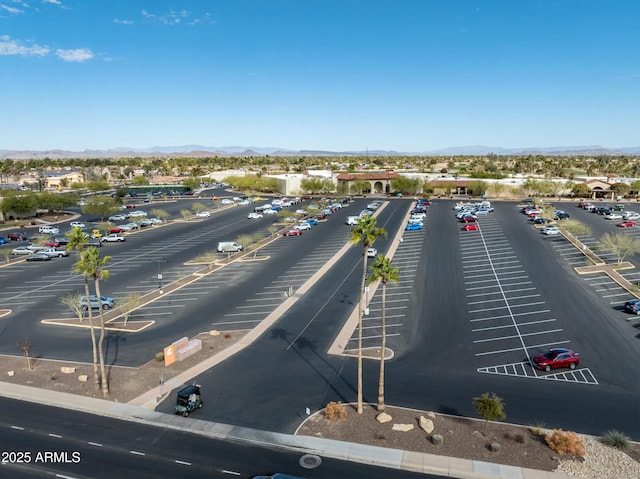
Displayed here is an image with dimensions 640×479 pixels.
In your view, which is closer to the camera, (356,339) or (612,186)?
(356,339)

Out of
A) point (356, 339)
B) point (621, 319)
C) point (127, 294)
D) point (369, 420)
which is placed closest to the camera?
point (369, 420)

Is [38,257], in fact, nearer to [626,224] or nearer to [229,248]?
[229,248]

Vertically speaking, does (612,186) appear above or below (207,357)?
above

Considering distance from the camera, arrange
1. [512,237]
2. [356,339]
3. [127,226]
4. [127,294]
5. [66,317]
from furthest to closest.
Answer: [127,226] < [512,237] < [127,294] < [66,317] < [356,339]

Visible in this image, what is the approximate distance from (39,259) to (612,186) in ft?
417

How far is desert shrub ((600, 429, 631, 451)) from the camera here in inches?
864

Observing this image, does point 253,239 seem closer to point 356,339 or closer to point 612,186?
point 356,339

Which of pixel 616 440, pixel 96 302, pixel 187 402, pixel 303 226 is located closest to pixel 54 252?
pixel 96 302

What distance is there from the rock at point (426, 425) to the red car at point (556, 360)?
1108 cm

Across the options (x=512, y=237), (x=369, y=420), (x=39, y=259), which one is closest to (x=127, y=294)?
(x=39, y=259)

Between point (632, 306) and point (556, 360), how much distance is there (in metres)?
14.3

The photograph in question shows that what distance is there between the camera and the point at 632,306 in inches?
1539

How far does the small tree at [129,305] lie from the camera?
40.6 meters

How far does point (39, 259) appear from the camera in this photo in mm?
63219
